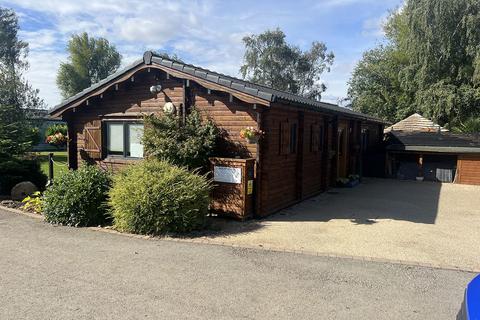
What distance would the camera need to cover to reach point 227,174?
8531 mm

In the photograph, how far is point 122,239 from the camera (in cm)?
688

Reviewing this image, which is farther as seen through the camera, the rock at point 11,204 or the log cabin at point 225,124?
the rock at point 11,204

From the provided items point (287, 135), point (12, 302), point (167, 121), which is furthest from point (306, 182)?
point (12, 302)

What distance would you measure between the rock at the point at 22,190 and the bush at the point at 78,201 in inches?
129

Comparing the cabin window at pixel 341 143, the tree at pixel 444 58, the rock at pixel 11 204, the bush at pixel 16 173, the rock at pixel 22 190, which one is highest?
the tree at pixel 444 58

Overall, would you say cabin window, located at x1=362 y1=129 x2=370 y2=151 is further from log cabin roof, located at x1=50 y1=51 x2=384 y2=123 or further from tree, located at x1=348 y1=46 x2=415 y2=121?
Result: tree, located at x1=348 y1=46 x2=415 y2=121

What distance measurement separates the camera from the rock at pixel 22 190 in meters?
10.8

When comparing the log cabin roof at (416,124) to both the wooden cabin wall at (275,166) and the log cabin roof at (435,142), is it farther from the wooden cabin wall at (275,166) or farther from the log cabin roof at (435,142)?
the wooden cabin wall at (275,166)

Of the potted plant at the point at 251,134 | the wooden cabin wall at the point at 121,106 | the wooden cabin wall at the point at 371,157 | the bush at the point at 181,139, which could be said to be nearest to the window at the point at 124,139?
the wooden cabin wall at the point at 121,106

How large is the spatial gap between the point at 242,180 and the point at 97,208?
3.03 metres

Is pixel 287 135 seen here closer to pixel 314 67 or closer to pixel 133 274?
pixel 133 274

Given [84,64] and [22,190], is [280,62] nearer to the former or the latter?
[84,64]

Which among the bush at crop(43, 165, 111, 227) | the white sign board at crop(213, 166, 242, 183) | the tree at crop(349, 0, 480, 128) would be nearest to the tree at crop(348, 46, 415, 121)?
the tree at crop(349, 0, 480, 128)

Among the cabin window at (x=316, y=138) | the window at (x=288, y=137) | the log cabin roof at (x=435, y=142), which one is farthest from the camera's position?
the log cabin roof at (x=435, y=142)
